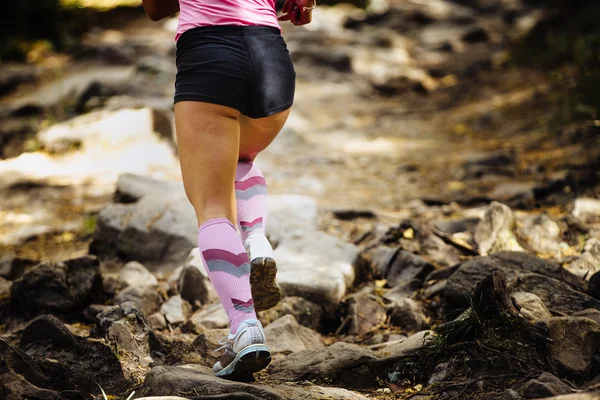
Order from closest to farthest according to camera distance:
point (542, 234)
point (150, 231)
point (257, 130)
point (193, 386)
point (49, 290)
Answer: point (193, 386)
point (257, 130)
point (49, 290)
point (542, 234)
point (150, 231)

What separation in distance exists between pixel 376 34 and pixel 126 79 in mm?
4973

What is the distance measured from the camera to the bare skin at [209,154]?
7.25ft

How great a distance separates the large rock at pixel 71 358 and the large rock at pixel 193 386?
27 centimetres

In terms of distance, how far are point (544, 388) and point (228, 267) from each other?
1.05m

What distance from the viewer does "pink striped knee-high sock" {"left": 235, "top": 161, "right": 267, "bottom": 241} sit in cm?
257

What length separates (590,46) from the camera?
6.43m

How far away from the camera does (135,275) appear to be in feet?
12.3

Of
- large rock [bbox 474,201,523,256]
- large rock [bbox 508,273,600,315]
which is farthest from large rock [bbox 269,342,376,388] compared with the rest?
large rock [bbox 474,201,523,256]

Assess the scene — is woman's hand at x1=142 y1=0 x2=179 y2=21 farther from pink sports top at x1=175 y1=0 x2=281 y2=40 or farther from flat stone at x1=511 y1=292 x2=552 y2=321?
flat stone at x1=511 y1=292 x2=552 y2=321

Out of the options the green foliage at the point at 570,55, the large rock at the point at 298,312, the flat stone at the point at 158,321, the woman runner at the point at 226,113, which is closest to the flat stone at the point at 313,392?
the woman runner at the point at 226,113

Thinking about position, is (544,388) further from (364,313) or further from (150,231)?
Answer: (150,231)

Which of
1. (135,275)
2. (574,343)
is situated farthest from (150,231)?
(574,343)

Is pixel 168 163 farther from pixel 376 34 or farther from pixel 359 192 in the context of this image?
pixel 376 34

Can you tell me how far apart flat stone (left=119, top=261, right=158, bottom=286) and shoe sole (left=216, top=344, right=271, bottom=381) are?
144 cm
